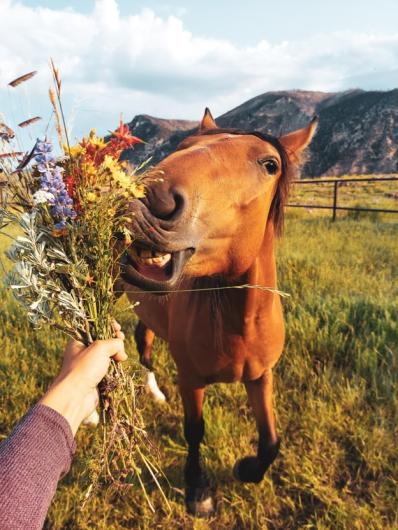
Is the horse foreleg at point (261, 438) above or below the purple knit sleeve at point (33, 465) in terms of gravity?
below

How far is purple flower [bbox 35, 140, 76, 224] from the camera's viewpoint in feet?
3.85

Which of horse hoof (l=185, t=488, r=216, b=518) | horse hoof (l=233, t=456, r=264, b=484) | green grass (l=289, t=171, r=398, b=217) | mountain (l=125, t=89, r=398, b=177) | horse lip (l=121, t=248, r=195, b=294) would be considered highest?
mountain (l=125, t=89, r=398, b=177)

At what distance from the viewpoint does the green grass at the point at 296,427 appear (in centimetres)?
248

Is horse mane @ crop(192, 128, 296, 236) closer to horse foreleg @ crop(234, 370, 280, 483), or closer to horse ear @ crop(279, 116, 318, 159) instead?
horse ear @ crop(279, 116, 318, 159)

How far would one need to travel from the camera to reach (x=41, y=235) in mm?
1260

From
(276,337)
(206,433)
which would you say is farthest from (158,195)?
(206,433)

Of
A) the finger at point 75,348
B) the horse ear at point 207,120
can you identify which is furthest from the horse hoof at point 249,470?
the horse ear at point 207,120

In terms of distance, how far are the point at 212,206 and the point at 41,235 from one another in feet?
2.51

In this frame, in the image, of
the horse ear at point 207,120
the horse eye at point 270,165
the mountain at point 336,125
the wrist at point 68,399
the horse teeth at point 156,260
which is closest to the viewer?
the wrist at point 68,399

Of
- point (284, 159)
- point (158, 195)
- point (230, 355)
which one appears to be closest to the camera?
point (158, 195)

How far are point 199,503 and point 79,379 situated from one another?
6.19 feet

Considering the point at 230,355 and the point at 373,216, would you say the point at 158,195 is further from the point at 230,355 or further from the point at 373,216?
the point at 373,216

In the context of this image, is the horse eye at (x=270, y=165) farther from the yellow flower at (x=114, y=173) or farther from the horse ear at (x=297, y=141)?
the yellow flower at (x=114, y=173)

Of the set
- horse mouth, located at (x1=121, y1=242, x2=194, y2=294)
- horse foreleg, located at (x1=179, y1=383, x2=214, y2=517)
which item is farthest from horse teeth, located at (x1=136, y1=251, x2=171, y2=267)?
horse foreleg, located at (x1=179, y1=383, x2=214, y2=517)
